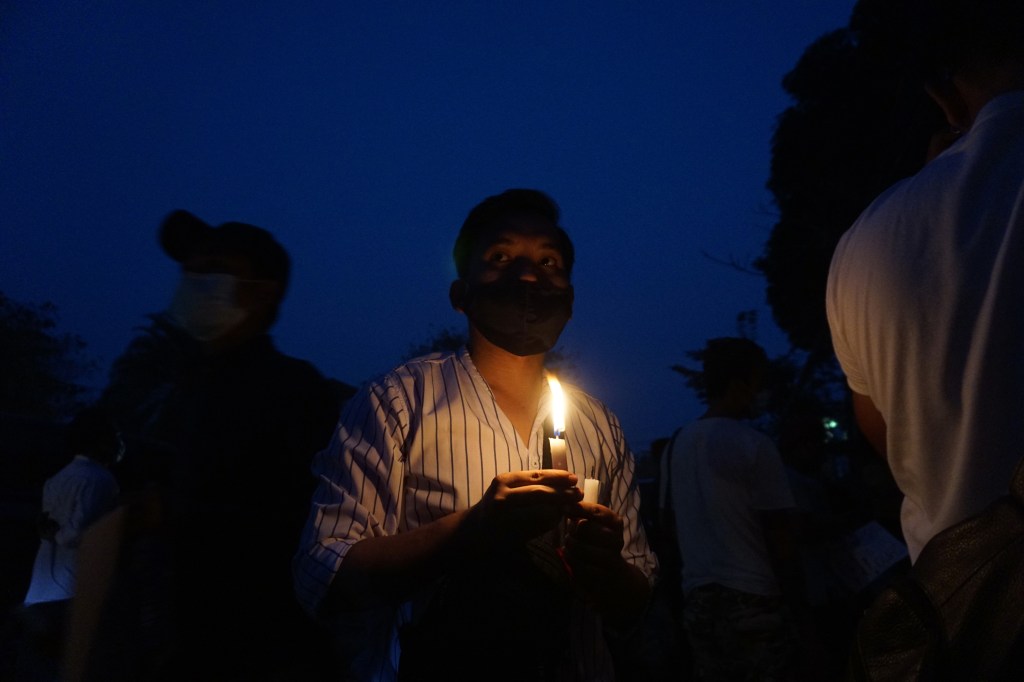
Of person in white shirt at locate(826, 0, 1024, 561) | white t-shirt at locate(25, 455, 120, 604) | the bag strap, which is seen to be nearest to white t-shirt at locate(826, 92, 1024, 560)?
person in white shirt at locate(826, 0, 1024, 561)

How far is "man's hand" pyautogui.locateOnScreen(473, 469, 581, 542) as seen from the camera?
151 centimetres

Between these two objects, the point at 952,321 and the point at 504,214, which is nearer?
the point at 952,321

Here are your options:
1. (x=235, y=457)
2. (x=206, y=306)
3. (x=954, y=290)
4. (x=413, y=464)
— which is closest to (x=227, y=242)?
(x=206, y=306)

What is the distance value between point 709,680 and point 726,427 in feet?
4.20

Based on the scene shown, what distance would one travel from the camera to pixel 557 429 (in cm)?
158

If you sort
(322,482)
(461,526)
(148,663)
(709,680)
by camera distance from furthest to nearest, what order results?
(709,680)
(148,663)
(322,482)
(461,526)

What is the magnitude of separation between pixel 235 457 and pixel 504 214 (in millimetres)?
1237

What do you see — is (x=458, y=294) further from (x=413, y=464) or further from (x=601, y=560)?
(x=601, y=560)

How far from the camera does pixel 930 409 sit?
5.60 feet

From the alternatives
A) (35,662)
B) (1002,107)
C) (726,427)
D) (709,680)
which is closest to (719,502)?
(726,427)

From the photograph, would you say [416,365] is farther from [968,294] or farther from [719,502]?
[719,502]

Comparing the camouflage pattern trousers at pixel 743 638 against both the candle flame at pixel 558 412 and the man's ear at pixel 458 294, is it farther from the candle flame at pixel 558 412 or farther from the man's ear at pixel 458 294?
the candle flame at pixel 558 412

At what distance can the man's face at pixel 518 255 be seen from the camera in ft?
6.78

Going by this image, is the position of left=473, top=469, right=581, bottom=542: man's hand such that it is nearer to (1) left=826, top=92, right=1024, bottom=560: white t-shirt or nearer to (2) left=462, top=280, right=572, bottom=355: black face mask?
(2) left=462, top=280, right=572, bottom=355: black face mask
